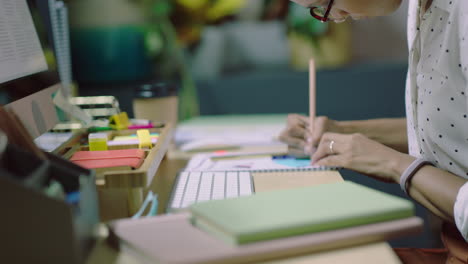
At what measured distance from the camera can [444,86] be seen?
0.94 m

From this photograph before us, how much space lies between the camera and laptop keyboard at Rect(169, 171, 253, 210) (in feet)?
2.68

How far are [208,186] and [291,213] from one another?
279 millimetres

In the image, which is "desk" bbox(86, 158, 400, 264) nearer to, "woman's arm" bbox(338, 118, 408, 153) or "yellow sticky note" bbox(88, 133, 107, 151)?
"yellow sticky note" bbox(88, 133, 107, 151)

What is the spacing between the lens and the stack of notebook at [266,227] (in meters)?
0.57

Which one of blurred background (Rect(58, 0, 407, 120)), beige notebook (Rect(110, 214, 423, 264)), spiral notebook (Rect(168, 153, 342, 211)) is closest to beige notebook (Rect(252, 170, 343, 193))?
spiral notebook (Rect(168, 153, 342, 211))

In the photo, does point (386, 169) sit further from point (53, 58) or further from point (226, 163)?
point (53, 58)

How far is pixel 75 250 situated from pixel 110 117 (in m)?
0.66

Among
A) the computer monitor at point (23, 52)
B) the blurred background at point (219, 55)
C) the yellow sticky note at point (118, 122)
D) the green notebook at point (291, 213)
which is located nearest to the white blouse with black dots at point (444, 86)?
the green notebook at point (291, 213)

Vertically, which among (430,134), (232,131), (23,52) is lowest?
(232,131)

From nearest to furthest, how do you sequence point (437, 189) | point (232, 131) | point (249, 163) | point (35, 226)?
point (35, 226)
point (437, 189)
point (249, 163)
point (232, 131)

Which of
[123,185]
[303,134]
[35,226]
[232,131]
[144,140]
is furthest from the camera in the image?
[232,131]

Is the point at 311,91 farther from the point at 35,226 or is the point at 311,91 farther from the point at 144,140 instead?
the point at 35,226

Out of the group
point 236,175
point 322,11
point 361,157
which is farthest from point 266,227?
point 322,11

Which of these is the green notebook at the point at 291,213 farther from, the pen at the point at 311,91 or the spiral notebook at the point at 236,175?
the pen at the point at 311,91
